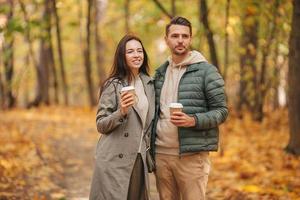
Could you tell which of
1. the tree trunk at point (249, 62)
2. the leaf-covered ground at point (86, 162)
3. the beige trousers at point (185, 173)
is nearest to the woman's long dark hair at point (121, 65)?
the beige trousers at point (185, 173)

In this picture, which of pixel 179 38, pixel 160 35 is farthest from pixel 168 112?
pixel 160 35

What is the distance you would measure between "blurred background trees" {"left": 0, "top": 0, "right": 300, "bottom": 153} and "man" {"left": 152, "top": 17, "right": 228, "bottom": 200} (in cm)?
413

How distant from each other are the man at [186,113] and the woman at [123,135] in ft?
0.54

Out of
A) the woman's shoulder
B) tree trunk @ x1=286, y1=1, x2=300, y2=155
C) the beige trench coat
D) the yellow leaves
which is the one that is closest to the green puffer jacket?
the beige trench coat

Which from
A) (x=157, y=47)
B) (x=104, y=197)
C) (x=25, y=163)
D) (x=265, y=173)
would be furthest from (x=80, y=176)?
(x=157, y=47)

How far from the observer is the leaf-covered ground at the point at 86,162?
731 centimetres

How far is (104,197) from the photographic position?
4.43m

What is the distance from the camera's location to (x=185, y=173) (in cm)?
453

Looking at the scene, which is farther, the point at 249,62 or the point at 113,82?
the point at 249,62

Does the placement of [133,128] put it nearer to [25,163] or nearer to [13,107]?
[25,163]

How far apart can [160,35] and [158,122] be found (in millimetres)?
20956

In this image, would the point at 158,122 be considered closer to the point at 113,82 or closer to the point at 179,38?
the point at 113,82

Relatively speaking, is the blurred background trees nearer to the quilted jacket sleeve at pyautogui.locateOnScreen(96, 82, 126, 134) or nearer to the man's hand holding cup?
the man's hand holding cup

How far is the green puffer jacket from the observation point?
14.2 ft
